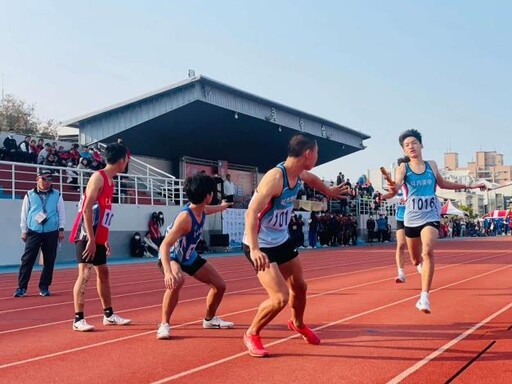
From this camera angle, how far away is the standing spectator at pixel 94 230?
250 inches

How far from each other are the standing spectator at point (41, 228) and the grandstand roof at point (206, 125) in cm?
1838

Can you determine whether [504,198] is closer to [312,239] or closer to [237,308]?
[312,239]

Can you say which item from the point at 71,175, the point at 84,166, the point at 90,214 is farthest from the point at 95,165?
the point at 90,214

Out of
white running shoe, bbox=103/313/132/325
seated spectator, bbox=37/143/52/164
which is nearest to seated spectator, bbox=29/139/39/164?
seated spectator, bbox=37/143/52/164

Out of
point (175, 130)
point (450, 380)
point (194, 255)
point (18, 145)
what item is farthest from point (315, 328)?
point (175, 130)

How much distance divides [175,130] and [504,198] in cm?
10655

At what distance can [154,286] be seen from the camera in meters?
11.6

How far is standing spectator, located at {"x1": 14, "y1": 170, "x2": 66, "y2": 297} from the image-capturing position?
9898mm

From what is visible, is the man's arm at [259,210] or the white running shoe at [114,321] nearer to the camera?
the man's arm at [259,210]

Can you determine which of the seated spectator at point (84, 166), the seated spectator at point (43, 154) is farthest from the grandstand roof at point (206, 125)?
the seated spectator at point (43, 154)

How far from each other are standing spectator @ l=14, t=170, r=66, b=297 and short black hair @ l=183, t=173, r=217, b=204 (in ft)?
15.5

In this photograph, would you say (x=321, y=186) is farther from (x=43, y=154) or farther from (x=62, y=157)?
(x=62, y=157)

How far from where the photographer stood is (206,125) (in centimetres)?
3294

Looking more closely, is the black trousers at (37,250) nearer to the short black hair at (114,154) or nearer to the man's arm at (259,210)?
the short black hair at (114,154)
